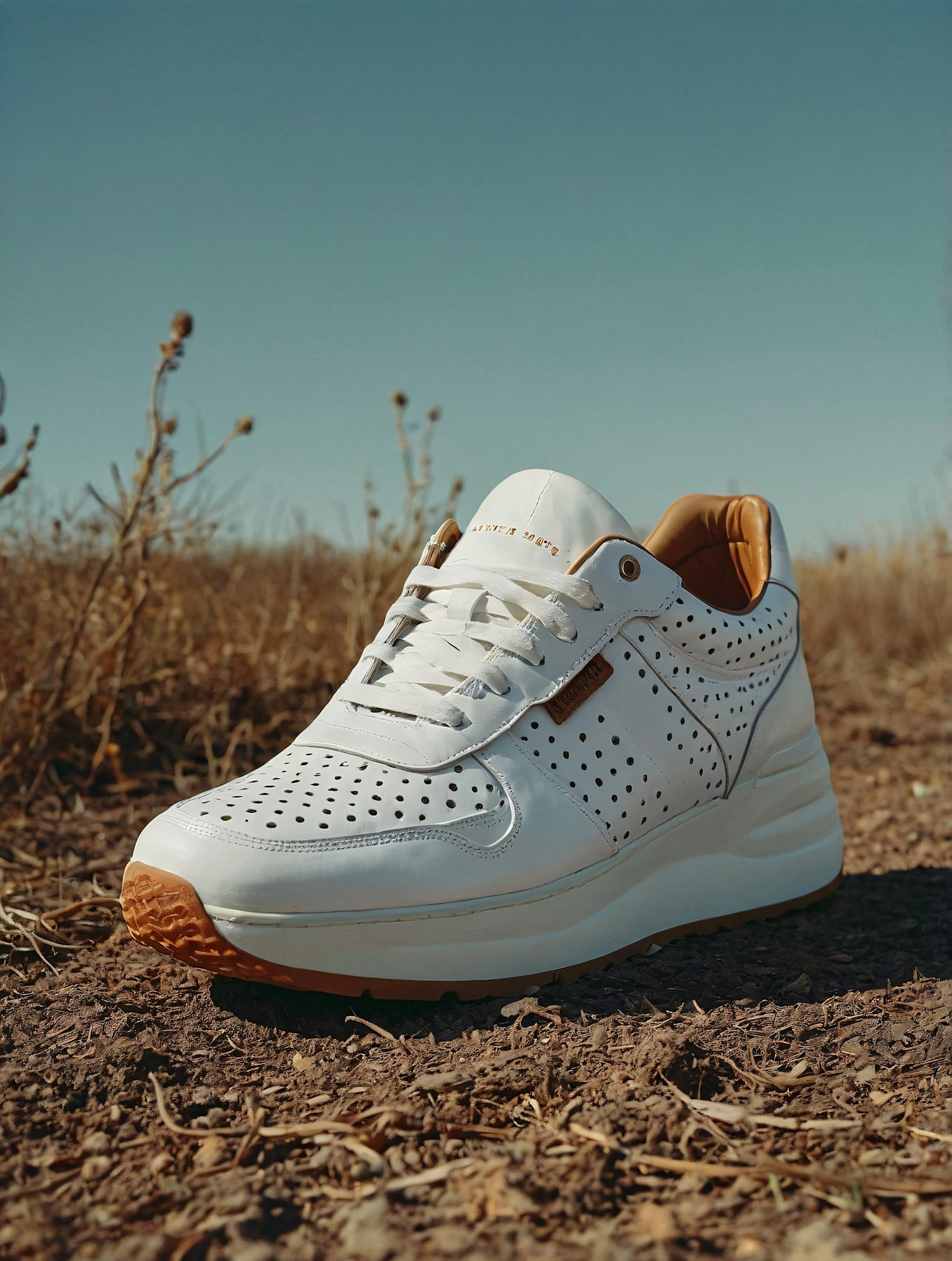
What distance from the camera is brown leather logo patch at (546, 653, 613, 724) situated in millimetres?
1787

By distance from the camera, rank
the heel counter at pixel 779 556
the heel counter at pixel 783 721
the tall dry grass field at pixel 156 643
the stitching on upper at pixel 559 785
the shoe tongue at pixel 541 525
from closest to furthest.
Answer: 1. the stitching on upper at pixel 559 785
2. the shoe tongue at pixel 541 525
3. the heel counter at pixel 783 721
4. the heel counter at pixel 779 556
5. the tall dry grass field at pixel 156 643

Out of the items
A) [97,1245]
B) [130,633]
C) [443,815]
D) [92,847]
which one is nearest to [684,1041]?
[443,815]

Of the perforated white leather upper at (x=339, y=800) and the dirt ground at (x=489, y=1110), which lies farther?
the perforated white leather upper at (x=339, y=800)

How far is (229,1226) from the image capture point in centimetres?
99

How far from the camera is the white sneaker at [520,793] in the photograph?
1526 mm

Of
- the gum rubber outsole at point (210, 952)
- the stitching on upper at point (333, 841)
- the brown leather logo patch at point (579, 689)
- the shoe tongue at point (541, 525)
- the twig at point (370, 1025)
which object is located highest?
the shoe tongue at point (541, 525)

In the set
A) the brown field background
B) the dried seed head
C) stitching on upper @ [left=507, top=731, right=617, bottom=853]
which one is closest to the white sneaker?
stitching on upper @ [left=507, top=731, right=617, bottom=853]

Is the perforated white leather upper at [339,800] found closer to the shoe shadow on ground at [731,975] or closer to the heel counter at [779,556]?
the shoe shadow on ground at [731,975]

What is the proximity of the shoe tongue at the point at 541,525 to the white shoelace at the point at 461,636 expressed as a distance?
46 mm

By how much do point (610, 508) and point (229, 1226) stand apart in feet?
4.70

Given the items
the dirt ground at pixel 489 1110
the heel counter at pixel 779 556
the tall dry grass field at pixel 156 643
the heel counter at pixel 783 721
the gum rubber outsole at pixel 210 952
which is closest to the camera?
the dirt ground at pixel 489 1110

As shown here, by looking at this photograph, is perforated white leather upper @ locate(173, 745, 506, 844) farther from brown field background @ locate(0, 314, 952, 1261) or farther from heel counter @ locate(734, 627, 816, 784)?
heel counter @ locate(734, 627, 816, 784)

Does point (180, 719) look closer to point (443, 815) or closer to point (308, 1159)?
point (443, 815)

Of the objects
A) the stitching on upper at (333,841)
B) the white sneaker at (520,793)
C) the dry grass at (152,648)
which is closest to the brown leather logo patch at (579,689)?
the white sneaker at (520,793)
